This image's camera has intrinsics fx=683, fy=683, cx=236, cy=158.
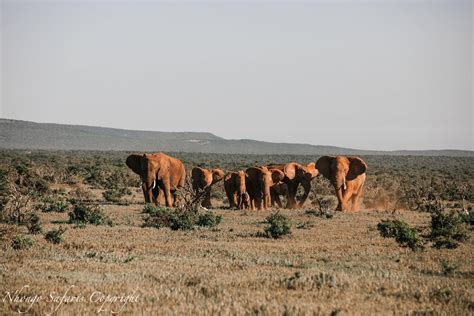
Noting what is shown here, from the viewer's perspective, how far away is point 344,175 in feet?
98.5

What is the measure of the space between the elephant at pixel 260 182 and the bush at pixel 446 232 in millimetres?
11807

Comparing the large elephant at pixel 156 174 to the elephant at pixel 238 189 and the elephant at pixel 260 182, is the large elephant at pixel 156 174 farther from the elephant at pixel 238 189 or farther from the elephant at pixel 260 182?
the elephant at pixel 260 182

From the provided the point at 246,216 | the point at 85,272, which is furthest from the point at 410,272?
the point at 246,216

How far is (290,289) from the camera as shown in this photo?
34.7ft

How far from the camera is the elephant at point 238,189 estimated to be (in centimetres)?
2995

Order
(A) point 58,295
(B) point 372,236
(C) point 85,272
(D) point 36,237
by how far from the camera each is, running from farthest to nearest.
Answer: (B) point 372,236 → (D) point 36,237 → (C) point 85,272 → (A) point 58,295

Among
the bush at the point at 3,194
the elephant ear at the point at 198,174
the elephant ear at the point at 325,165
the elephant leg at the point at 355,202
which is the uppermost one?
the elephant ear at the point at 325,165

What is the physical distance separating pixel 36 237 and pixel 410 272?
920cm

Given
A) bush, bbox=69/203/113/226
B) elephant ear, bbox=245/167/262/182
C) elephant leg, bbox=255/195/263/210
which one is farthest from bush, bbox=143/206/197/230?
elephant leg, bbox=255/195/263/210

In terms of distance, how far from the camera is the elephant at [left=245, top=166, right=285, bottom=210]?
98.4 feet

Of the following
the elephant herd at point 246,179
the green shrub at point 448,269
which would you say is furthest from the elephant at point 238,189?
the green shrub at point 448,269

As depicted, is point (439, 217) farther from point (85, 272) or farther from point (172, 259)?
point (85, 272)

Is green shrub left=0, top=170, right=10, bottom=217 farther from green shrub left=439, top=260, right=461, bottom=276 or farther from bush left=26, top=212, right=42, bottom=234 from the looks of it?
green shrub left=439, top=260, right=461, bottom=276

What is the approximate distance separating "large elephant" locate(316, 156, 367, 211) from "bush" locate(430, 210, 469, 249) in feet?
36.1
